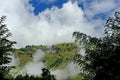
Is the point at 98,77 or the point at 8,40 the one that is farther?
the point at 8,40

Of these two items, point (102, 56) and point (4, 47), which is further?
point (4, 47)

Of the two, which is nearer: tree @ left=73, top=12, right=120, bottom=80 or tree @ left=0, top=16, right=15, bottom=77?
tree @ left=73, top=12, right=120, bottom=80

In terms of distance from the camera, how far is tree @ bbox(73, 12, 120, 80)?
77.1 ft

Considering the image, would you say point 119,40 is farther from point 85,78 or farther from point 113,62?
point 85,78

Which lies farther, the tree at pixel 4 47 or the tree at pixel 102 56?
the tree at pixel 4 47

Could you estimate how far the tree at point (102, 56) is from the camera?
23500mm

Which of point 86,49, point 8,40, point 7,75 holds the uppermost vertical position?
point 8,40

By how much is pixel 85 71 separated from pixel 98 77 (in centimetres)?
97

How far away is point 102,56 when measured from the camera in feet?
78.1

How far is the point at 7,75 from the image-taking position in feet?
157

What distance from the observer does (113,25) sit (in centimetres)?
2398

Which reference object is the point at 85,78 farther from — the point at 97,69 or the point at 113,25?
the point at 113,25

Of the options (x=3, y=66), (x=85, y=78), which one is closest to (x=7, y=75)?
(x=3, y=66)

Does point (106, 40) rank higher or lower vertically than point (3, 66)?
lower
